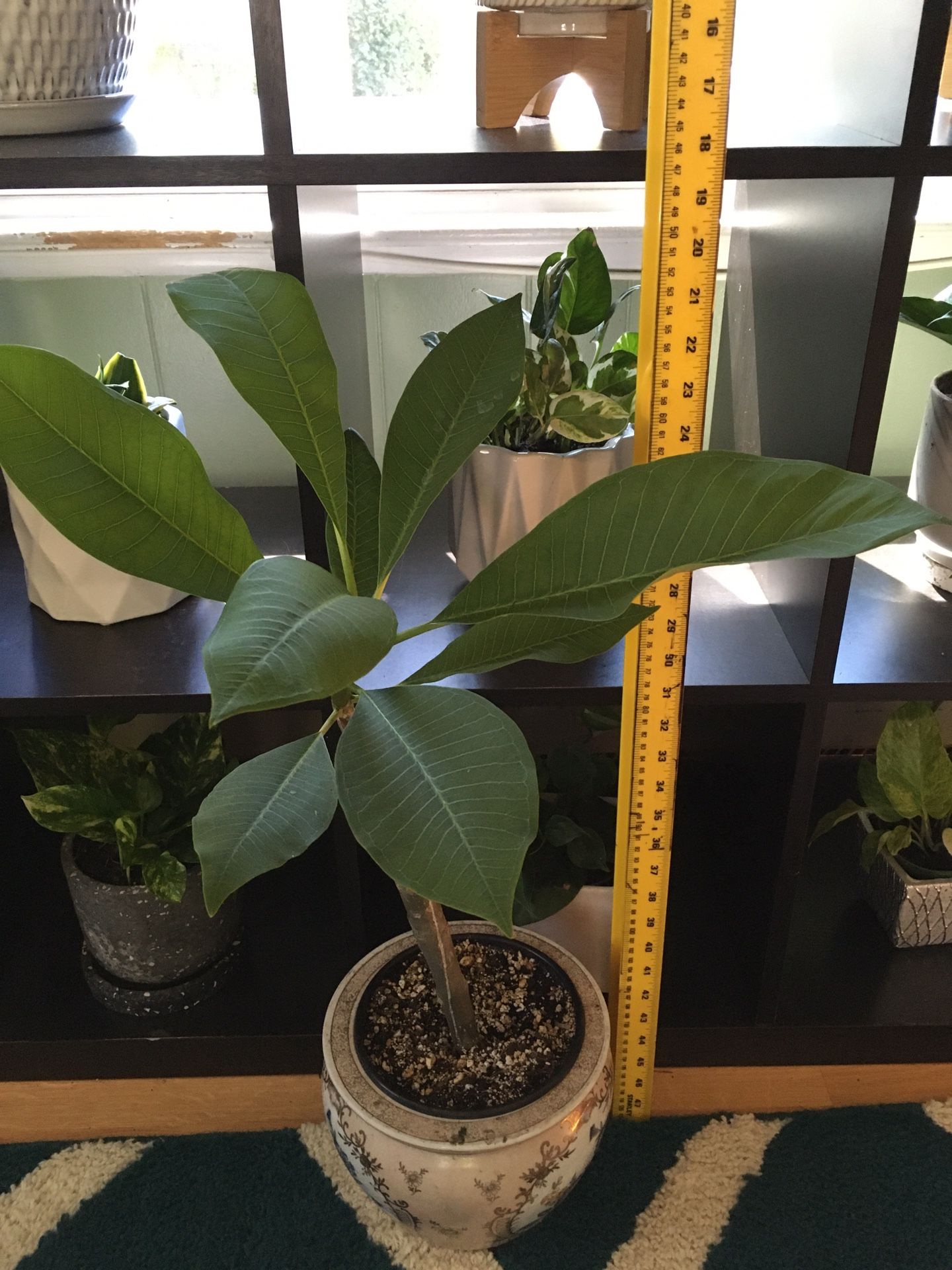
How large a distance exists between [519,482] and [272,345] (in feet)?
1.13

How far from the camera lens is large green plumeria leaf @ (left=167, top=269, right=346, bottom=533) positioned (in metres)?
0.73

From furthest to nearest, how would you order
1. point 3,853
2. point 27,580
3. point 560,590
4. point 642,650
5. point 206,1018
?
point 3,853 < point 206,1018 < point 27,580 < point 642,650 < point 560,590

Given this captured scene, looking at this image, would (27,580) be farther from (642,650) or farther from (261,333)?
(642,650)

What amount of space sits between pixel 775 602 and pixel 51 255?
94 centimetres

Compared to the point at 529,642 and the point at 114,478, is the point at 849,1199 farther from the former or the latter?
the point at 114,478

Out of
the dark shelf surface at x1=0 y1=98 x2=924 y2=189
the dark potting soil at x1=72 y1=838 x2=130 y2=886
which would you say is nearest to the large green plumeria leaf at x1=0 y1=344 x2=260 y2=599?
the dark shelf surface at x1=0 y1=98 x2=924 y2=189

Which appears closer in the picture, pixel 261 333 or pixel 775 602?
pixel 261 333

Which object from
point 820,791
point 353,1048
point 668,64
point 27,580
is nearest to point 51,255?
point 27,580

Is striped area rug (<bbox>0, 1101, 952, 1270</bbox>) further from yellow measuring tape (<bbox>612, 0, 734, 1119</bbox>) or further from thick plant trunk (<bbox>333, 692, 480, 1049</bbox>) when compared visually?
thick plant trunk (<bbox>333, 692, 480, 1049</bbox>)

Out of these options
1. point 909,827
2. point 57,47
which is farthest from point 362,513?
point 909,827

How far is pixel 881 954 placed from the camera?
1.31m

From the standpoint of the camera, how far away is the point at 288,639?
1.74 feet

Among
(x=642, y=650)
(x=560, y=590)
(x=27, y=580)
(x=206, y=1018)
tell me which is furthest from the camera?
(x=206, y=1018)

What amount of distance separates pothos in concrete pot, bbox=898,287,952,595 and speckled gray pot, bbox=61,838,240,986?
873 millimetres
